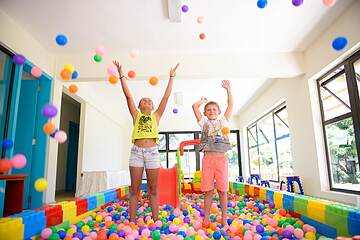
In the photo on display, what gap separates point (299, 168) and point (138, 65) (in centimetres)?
346

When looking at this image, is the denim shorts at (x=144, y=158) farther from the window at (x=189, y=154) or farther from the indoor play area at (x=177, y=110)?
the window at (x=189, y=154)

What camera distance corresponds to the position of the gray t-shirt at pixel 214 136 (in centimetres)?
210

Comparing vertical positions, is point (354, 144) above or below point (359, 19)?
below

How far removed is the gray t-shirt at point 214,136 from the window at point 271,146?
13.4ft

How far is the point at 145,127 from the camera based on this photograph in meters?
2.08

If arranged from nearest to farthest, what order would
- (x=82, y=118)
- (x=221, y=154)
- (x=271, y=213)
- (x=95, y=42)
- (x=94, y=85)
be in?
(x=221, y=154) < (x=271, y=213) < (x=95, y=42) < (x=82, y=118) < (x=94, y=85)

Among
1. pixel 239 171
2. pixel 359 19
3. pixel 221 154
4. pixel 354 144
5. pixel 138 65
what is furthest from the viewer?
pixel 239 171

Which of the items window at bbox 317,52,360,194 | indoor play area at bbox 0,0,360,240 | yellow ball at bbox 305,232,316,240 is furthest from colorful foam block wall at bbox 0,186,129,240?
window at bbox 317,52,360,194

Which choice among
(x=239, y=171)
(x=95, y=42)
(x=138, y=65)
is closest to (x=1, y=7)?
(x=95, y=42)

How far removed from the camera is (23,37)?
3607mm

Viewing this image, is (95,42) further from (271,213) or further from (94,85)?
(271,213)

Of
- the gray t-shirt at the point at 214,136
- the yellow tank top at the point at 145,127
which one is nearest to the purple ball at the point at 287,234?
the gray t-shirt at the point at 214,136

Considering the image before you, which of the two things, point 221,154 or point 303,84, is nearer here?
point 221,154

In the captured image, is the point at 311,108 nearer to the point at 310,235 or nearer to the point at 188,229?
the point at 310,235
